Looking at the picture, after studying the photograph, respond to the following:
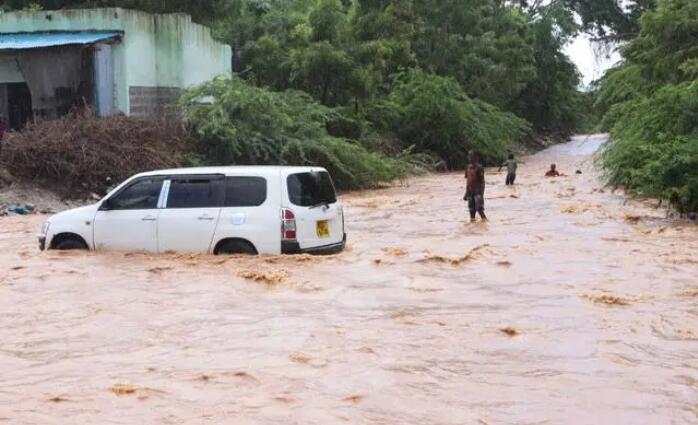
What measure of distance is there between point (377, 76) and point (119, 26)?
12.2m

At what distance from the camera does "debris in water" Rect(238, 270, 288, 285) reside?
11.0 metres

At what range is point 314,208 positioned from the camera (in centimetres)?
1184

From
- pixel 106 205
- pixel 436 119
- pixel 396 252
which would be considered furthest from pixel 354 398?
pixel 436 119

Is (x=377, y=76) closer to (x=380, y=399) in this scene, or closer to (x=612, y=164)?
(x=612, y=164)

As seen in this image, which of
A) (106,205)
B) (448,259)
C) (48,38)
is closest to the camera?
(106,205)

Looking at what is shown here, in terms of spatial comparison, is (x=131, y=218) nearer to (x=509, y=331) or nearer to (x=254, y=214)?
(x=254, y=214)

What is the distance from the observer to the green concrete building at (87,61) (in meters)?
23.1

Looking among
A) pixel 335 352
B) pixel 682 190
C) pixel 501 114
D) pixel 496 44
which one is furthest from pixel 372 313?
pixel 496 44

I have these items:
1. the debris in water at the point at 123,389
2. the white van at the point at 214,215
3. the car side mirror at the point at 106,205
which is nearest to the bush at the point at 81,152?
the white van at the point at 214,215

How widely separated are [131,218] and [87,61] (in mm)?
12408

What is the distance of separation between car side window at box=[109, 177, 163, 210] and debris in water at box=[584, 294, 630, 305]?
5.74m

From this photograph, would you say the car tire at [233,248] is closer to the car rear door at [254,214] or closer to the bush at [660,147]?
the car rear door at [254,214]

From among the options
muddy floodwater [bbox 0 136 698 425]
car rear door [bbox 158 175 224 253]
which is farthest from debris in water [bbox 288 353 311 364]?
car rear door [bbox 158 175 224 253]

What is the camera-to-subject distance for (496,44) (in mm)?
45625
